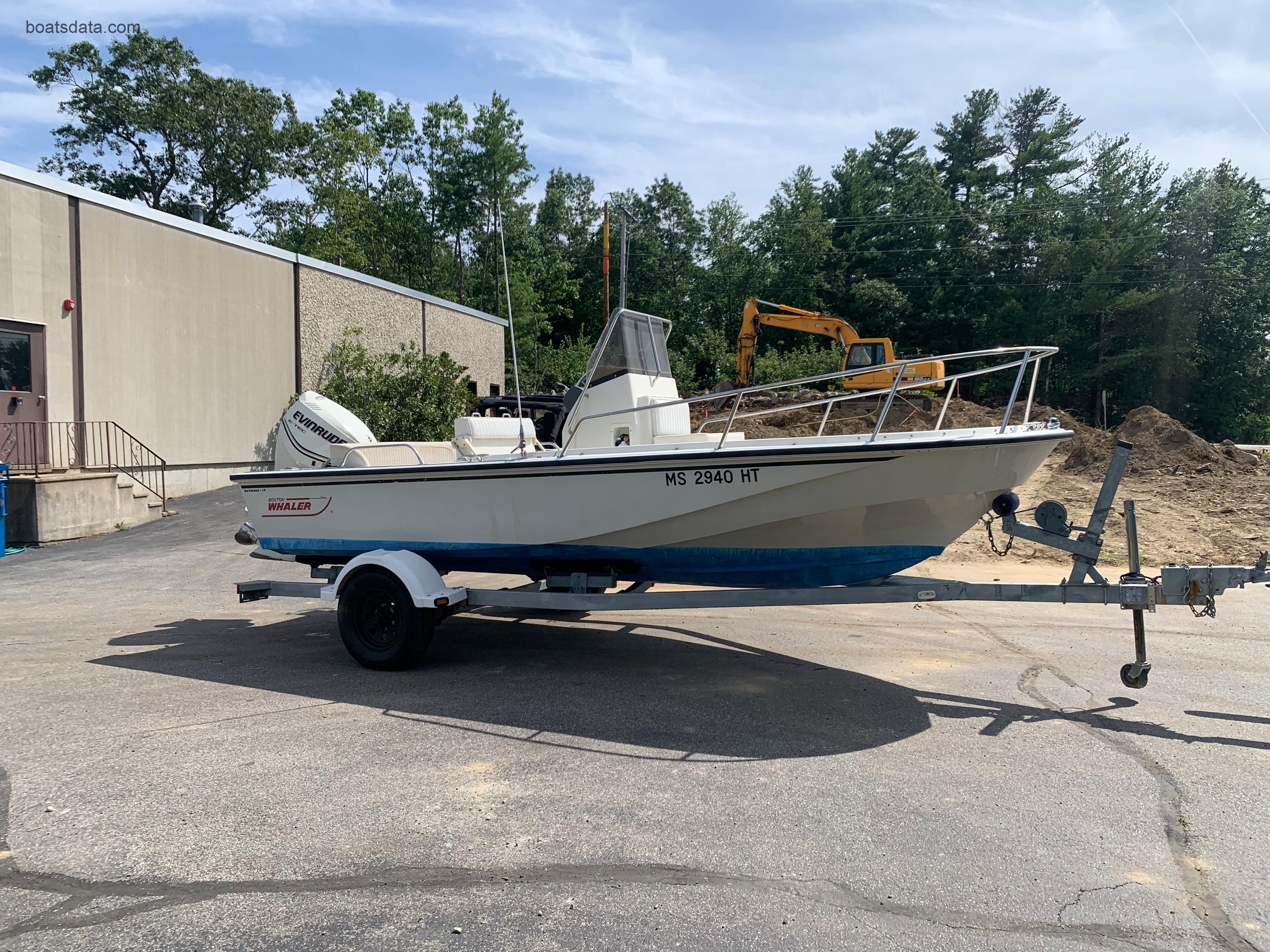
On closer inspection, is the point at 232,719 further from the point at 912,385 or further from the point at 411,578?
the point at 912,385

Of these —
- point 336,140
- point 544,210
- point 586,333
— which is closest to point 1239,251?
point 586,333

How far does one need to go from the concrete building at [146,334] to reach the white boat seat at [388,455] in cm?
807

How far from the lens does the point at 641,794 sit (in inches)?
145

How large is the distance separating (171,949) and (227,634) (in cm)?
463

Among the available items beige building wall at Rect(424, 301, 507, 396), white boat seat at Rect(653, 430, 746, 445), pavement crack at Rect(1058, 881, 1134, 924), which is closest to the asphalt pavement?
pavement crack at Rect(1058, 881, 1134, 924)

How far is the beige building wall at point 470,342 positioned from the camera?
23391 mm

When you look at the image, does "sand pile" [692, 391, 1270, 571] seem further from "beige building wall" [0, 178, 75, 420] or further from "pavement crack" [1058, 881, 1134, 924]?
"beige building wall" [0, 178, 75, 420]

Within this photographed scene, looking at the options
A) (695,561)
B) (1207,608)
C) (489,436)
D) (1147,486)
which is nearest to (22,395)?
(489,436)

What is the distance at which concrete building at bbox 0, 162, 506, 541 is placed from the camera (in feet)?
40.9

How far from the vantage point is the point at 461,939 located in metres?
2.62

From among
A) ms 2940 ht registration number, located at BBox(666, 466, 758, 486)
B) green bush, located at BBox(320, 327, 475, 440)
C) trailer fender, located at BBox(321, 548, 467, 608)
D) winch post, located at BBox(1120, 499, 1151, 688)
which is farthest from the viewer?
green bush, located at BBox(320, 327, 475, 440)

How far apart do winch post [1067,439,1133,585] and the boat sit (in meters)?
0.36

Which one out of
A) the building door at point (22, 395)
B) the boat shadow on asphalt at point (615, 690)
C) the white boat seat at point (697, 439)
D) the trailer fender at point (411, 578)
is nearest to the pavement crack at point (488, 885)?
the boat shadow on asphalt at point (615, 690)

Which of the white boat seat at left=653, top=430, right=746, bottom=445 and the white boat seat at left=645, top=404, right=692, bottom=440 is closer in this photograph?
the white boat seat at left=653, top=430, right=746, bottom=445
